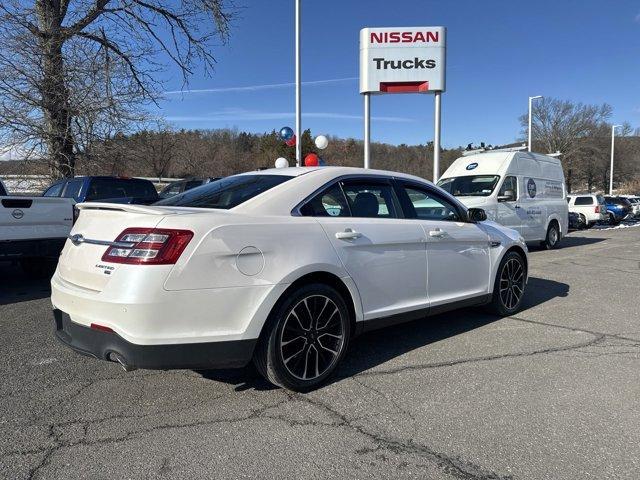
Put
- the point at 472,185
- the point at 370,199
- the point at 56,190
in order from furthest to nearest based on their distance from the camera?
the point at 472,185
the point at 56,190
the point at 370,199

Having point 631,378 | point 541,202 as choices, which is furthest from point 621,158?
point 631,378

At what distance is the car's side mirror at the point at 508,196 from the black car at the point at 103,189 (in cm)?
780

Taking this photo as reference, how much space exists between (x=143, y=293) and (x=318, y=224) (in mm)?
1366

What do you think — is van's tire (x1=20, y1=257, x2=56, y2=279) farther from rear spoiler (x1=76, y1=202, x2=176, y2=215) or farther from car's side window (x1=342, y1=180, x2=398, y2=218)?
car's side window (x1=342, y1=180, x2=398, y2=218)

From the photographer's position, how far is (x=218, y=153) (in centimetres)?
5331

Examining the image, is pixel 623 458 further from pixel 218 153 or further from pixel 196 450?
pixel 218 153

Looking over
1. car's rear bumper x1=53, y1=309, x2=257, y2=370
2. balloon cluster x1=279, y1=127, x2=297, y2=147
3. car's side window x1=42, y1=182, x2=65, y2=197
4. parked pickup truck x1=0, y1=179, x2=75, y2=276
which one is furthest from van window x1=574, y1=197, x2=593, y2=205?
car's rear bumper x1=53, y1=309, x2=257, y2=370

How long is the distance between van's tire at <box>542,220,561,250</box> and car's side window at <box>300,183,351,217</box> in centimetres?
1121

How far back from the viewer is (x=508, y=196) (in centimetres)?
1231

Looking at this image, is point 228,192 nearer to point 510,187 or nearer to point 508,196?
point 508,196

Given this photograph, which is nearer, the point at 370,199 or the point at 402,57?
the point at 370,199

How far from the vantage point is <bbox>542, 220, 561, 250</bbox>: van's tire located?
45.9 feet

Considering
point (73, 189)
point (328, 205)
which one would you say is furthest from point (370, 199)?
point (73, 189)

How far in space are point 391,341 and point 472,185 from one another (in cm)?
Answer: 867
